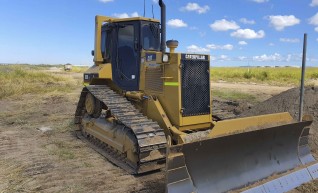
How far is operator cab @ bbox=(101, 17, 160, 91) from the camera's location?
22.8 ft

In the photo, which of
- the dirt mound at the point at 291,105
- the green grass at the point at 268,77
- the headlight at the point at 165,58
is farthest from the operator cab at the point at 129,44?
the green grass at the point at 268,77

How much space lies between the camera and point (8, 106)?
1420cm

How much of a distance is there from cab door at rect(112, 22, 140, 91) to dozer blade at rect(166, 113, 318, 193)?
2.76m

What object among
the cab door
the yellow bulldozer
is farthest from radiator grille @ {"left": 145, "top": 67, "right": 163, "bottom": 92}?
the cab door

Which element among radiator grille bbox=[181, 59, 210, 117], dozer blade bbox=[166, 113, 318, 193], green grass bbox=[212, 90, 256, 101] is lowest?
green grass bbox=[212, 90, 256, 101]

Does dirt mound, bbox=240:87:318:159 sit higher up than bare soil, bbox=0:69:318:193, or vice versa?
dirt mound, bbox=240:87:318:159

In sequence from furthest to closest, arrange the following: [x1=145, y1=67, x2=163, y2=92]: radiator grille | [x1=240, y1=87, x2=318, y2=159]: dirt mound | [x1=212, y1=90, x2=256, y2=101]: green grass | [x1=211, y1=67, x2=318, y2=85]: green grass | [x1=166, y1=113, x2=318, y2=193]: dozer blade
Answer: [x1=211, y1=67, x2=318, y2=85]: green grass, [x1=212, y1=90, x2=256, y2=101]: green grass, [x1=240, y1=87, x2=318, y2=159]: dirt mound, [x1=145, y1=67, x2=163, y2=92]: radiator grille, [x1=166, y1=113, x2=318, y2=193]: dozer blade

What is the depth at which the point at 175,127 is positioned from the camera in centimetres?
592

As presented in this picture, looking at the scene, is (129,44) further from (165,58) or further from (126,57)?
(165,58)

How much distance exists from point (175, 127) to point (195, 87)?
81cm

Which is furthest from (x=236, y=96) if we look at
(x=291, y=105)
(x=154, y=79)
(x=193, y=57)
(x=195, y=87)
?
(x=193, y=57)

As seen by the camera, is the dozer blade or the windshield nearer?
the dozer blade

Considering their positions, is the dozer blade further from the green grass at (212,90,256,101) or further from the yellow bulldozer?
the green grass at (212,90,256,101)

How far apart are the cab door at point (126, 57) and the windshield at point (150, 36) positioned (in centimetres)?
15
